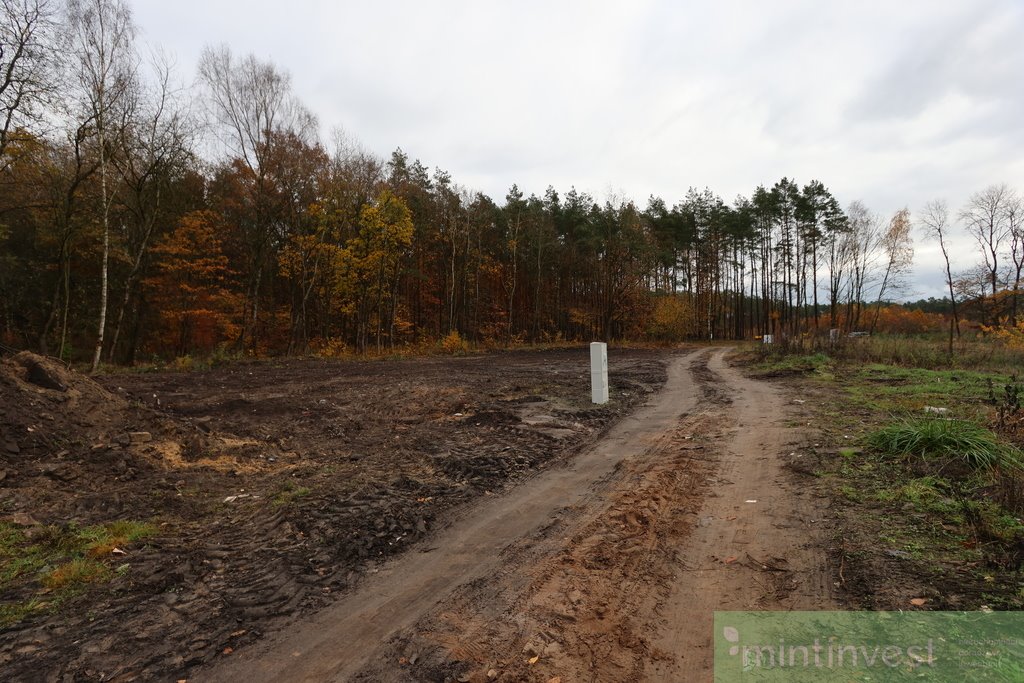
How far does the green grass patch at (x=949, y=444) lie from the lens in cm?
503

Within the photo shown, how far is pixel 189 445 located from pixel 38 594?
3875mm

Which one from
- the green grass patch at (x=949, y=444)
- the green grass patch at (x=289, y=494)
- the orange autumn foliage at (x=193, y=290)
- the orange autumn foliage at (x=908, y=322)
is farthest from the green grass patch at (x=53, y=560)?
the orange autumn foliage at (x=908, y=322)

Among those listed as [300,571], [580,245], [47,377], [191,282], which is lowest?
[300,571]

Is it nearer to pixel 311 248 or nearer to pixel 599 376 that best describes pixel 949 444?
pixel 599 376

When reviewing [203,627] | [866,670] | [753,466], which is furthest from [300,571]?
[753,466]

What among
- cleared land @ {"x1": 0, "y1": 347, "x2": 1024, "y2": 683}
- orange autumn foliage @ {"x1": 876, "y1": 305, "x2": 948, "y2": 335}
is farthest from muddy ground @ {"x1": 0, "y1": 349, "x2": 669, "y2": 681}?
orange autumn foliage @ {"x1": 876, "y1": 305, "x2": 948, "y2": 335}

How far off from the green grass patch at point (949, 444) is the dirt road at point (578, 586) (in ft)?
4.84

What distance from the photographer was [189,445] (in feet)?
22.6

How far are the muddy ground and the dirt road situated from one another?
36 centimetres

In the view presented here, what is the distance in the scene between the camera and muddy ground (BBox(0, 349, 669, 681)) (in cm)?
299

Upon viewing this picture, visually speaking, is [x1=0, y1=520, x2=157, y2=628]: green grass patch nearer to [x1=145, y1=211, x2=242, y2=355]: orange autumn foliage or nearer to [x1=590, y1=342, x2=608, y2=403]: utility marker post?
[x1=590, y1=342, x2=608, y2=403]: utility marker post

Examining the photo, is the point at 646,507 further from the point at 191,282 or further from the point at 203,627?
the point at 191,282

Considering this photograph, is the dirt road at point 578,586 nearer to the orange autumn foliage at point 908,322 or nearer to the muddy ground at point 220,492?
the muddy ground at point 220,492

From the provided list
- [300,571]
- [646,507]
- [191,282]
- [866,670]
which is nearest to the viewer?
[866,670]
